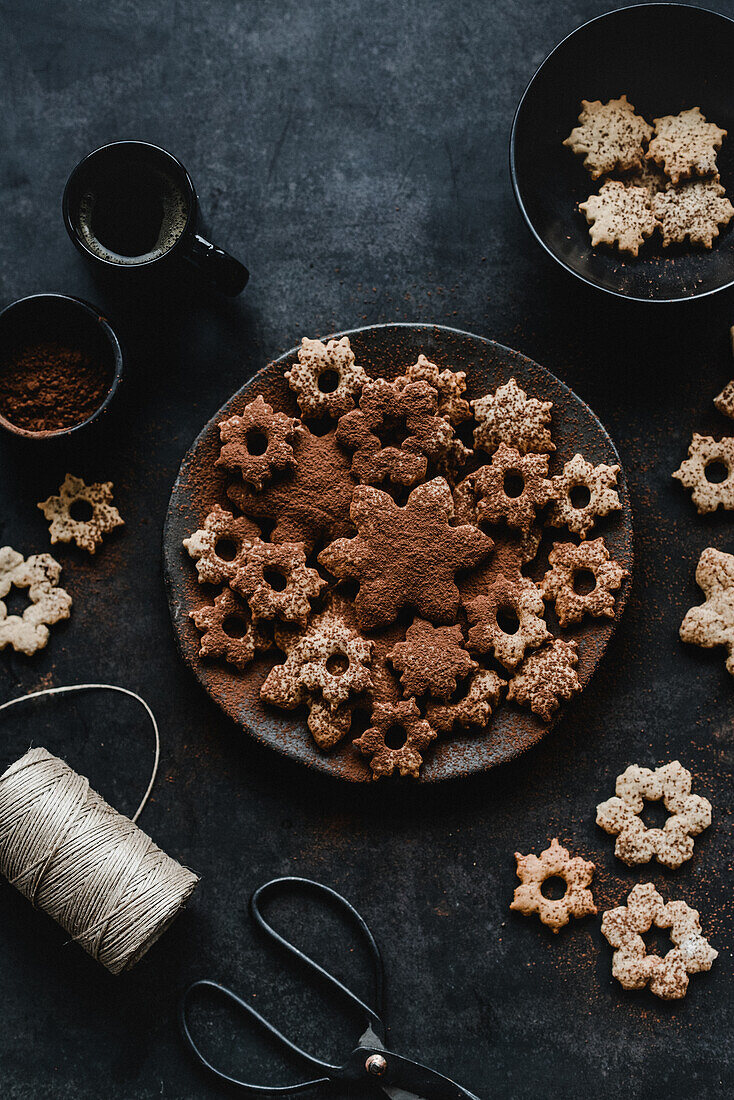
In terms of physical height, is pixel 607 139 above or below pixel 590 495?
above

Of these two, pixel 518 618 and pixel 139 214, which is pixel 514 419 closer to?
pixel 518 618

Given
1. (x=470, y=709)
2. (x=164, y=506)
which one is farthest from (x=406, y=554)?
(x=164, y=506)

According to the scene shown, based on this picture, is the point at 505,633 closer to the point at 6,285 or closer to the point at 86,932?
the point at 86,932

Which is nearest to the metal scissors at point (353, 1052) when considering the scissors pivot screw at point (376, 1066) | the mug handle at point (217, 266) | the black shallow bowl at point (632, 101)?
the scissors pivot screw at point (376, 1066)

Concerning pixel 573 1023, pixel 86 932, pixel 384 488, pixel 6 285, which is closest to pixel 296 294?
pixel 384 488

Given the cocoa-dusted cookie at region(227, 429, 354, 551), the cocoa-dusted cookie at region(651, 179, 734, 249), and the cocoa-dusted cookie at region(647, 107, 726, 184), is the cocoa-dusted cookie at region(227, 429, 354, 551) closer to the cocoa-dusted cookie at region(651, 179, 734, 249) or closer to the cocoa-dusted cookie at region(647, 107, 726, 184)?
the cocoa-dusted cookie at region(651, 179, 734, 249)

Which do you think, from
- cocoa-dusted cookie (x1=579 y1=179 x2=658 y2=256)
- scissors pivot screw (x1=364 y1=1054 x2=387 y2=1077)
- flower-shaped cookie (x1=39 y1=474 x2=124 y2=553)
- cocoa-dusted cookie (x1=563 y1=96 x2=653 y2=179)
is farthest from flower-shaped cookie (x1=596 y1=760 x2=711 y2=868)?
cocoa-dusted cookie (x1=563 y1=96 x2=653 y2=179)
